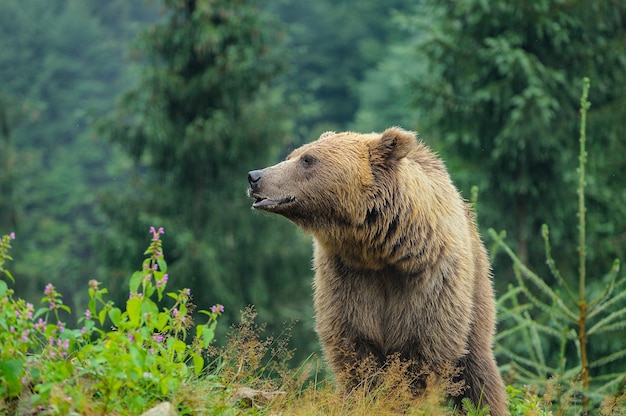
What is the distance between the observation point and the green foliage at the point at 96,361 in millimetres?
3309

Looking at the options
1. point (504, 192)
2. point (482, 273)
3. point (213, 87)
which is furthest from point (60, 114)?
point (482, 273)

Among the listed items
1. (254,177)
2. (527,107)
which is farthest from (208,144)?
(254,177)

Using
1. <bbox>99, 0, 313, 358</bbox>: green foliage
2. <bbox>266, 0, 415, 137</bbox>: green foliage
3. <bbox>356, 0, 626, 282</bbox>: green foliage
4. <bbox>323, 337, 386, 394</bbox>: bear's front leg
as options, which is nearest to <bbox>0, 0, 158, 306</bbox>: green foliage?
<bbox>266, 0, 415, 137</bbox>: green foliage

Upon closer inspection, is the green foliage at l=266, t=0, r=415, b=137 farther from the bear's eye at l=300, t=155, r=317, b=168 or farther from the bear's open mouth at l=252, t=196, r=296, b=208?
the bear's open mouth at l=252, t=196, r=296, b=208

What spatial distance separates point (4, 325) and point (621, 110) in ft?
36.8

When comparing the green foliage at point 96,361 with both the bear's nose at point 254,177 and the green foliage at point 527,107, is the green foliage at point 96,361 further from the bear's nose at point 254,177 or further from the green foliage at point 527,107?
the green foliage at point 527,107

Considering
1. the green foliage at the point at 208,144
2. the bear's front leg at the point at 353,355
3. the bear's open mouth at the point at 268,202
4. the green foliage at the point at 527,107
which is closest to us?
the bear's front leg at the point at 353,355

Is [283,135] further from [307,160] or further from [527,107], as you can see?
[307,160]

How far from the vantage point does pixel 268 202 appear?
16.4 feet

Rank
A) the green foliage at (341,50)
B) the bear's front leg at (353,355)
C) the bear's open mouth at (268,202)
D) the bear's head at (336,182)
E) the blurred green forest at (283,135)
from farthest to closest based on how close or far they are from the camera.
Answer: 1. the green foliage at (341,50)
2. the blurred green forest at (283,135)
3. the bear's head at (336,182)
4. the bear's open mouth at (268,202)
5. the bear's front leg at (353,355)

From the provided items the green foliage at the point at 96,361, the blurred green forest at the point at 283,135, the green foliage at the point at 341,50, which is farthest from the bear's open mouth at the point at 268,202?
the green foliage at the point at 341,50

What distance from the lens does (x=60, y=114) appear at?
39156 mm

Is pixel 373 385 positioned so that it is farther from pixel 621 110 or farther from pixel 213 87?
pixel 213 87

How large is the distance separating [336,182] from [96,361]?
2143 mm
